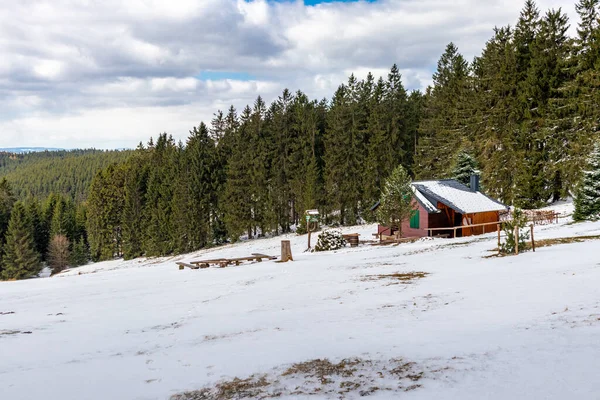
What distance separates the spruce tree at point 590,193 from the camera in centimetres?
2907

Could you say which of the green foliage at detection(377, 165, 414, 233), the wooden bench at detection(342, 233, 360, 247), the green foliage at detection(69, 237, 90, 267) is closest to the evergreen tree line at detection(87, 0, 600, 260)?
the green foliage at detection(69, 237, 90, 267)

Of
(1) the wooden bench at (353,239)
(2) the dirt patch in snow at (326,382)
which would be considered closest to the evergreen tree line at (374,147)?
(1) the wooden bench at (353,239)

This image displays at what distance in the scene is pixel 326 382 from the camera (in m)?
6.73

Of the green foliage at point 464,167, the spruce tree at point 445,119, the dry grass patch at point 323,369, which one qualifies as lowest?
the dry grass patch at point 323,369

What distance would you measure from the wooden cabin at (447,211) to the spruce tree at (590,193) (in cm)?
727

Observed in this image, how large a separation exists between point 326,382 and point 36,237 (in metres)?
84.0

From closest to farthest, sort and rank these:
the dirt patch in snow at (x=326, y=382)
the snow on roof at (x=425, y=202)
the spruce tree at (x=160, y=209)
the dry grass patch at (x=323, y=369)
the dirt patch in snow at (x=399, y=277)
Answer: the dirt patch in snow at (x=326, y=382)
the dry grass patch at (x=323, y=369)
the dirt patch in snow at (x=399, y=277)
the snow on roof at (x=425, y=202)
the spruce tree at (x=160, y=209)

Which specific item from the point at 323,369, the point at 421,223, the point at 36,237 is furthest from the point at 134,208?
the point at 323,369

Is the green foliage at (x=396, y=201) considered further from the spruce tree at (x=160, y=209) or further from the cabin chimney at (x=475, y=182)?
the spruce tree at (x=160, y=209)

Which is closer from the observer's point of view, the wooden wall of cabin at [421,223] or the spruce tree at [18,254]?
the wooden wall of cabin at [421,223]

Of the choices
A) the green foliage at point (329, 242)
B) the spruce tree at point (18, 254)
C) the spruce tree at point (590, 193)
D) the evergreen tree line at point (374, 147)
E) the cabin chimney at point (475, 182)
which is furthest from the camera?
the spruce tree at point (18, 254)

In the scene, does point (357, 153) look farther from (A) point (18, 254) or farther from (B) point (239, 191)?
(A) point (18, 254)

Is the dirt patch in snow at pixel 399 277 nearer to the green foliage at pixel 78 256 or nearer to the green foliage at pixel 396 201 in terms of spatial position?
the green foliage at pixel 396 201

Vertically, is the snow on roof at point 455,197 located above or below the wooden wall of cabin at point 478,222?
above
